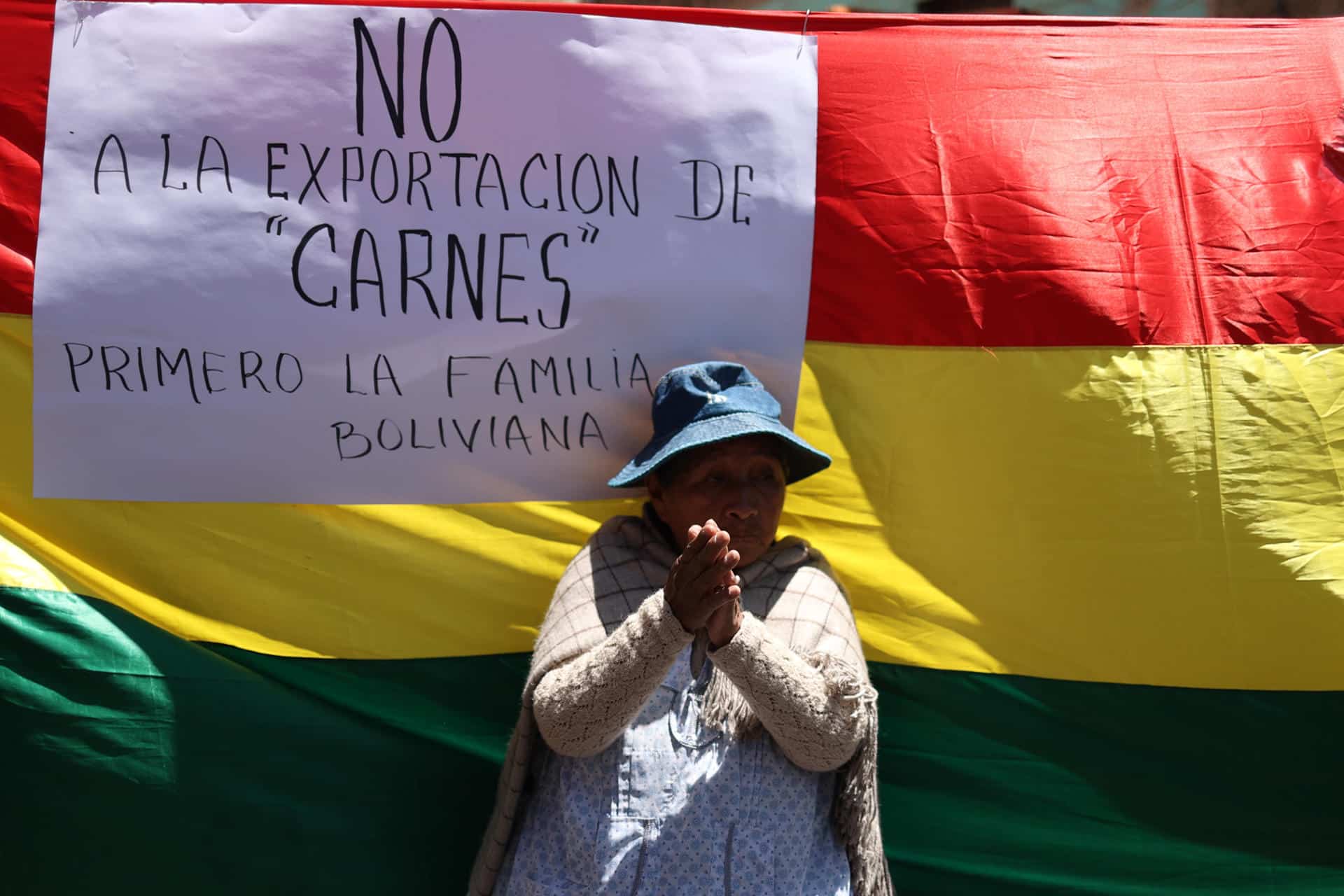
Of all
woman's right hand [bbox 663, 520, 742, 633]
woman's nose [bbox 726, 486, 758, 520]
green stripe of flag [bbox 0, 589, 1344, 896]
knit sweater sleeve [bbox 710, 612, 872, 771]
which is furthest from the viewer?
green stripe of flag [bbox 0, 589, 1344, 896]

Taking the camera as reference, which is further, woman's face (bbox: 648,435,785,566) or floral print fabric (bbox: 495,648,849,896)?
woman's face (bbox: 648,435,785,566)

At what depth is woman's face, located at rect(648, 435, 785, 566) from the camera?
2.25 m

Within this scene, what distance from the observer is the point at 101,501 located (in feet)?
8.13

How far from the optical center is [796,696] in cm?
200

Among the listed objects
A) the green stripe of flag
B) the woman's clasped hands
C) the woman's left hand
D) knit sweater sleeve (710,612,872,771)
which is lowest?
the green stripe of flag

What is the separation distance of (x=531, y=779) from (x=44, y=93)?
1.57 m

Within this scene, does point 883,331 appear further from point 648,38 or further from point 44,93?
point 44,93

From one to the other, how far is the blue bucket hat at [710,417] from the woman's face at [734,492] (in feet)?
0.11

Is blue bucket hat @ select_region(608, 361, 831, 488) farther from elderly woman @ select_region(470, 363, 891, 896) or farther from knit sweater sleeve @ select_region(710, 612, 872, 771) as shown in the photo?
knit sweater sleeve @ select_region(710, 612, 872, 771)

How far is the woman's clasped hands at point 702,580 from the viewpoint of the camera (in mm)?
1878

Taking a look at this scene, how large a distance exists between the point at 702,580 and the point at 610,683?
0.78ft

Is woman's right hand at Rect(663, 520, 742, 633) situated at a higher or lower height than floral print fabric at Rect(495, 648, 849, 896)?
higher

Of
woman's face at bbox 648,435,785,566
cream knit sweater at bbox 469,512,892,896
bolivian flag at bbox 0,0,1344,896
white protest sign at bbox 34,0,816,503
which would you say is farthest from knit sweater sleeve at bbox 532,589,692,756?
white protest sign at bbox 34,0,816,503

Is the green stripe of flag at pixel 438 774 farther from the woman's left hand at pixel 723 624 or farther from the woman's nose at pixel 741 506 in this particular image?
the woman's left hand at pixel 723 624
